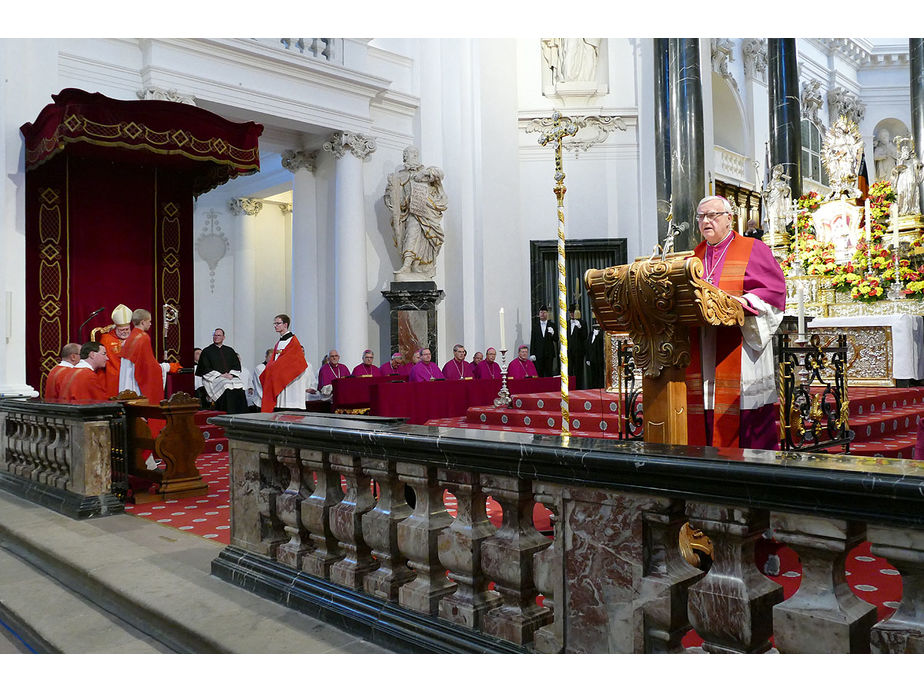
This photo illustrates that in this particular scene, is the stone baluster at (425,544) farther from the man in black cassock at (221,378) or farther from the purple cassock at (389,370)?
the purple cassock at (389,370)

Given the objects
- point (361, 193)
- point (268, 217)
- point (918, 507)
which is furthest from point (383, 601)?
point (268, 217)

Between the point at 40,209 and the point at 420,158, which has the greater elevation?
the point at 420,158

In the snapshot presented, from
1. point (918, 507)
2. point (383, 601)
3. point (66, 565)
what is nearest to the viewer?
point (918, 507)

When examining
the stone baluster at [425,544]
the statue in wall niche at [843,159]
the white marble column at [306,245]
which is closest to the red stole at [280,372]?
the white marble column at [306,245]

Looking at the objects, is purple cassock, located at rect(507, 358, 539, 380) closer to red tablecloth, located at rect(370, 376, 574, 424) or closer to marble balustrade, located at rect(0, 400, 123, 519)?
red tablecloth, located at rect(370, 376, 574, 424)

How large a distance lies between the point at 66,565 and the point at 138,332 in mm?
3613

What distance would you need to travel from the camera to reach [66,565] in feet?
12.8

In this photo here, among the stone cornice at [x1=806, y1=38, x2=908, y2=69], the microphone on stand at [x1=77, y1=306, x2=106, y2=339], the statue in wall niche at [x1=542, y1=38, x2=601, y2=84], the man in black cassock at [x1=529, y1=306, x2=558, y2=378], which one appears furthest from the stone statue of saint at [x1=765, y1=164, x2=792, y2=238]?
Result: the stone cornice at [x1=806, y1=38, x2=908, y2=69]

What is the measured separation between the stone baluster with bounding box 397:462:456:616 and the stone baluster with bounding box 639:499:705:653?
0.75m

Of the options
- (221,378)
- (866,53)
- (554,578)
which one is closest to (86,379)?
(221,378)

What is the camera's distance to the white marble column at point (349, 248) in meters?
13.3

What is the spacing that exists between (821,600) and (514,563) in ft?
2.73

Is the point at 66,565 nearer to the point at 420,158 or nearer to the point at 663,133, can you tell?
the point at 663,133

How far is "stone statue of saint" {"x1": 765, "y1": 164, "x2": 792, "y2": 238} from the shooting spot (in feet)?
36.9
